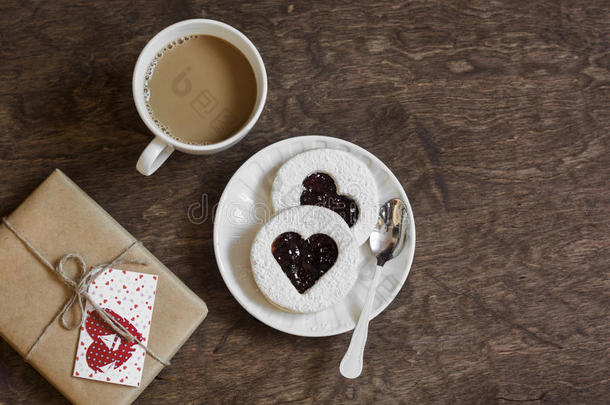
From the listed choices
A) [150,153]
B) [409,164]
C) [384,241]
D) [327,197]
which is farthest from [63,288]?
[409,164]

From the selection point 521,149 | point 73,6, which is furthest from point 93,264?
point 521,149

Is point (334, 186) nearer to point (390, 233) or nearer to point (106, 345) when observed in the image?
point (390, 233)

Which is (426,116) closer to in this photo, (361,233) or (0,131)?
(361,233)

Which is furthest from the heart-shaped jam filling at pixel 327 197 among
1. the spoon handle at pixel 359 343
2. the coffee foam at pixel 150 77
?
the coffee foam at pixel 150 77

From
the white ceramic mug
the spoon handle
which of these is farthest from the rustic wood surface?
the white ceramic mug

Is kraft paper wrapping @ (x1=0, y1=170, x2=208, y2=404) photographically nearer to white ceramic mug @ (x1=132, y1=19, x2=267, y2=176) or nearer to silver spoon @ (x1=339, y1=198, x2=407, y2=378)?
white ceramic mug @ (x1=132, y1=19, x2=267, y2=176)
